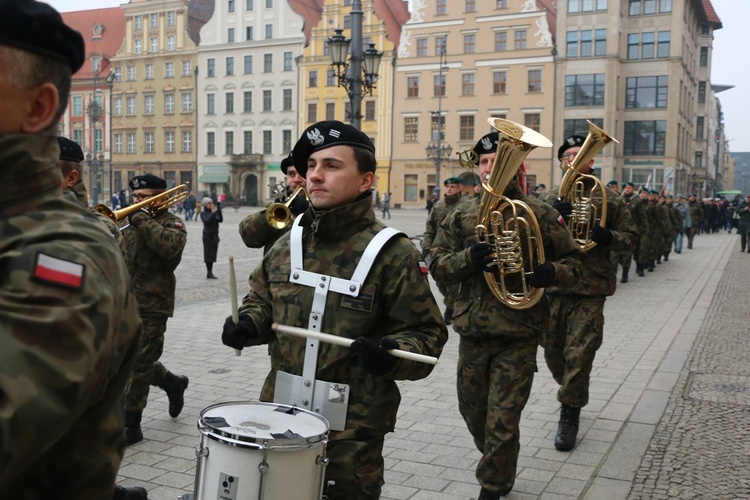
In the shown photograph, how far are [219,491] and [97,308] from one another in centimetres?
133

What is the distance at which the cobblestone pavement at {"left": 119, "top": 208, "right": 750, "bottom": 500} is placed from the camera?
16.8 ft

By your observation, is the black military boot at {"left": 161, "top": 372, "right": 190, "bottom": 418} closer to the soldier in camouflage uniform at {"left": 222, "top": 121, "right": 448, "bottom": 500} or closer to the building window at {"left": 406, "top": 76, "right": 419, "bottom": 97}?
the soldier in camouflage uniform at {"left": 222, "top": 121, "right": 448, "bottom": 500}

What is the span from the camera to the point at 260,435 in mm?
2553

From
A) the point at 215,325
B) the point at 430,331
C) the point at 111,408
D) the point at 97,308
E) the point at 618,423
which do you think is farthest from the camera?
the point at 215,325

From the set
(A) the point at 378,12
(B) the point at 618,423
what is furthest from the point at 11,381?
(A) the point at 378,12

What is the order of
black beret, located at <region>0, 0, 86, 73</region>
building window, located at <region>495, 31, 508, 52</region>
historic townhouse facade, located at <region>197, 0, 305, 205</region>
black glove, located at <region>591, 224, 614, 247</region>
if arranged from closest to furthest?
1. black beret, located at <region>0, 0, 86, 73</region>
2. black glove, located at <region>591, 224, 614, 247</region>
3. building window, located at <region>495, 31, 508, 52</region>
4. historic townhouse facade, located at <region>197, 0, 305, 205</region>

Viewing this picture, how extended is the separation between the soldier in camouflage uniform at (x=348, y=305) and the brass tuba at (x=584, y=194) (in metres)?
3.74

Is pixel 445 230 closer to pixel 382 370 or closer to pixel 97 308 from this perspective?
pixel 382 370

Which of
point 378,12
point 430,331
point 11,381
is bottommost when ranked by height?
point 430,331

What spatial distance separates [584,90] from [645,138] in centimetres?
556

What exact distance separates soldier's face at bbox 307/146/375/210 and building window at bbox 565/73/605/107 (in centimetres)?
5345

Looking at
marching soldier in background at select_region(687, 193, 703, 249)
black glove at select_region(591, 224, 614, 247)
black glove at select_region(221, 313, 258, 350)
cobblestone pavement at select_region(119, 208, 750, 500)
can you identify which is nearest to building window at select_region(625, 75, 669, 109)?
marching soldier in background at select_region(687, 193, 703, 249)

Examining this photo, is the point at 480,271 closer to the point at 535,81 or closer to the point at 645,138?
the point at 535,81

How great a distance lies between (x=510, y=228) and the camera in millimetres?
5004
